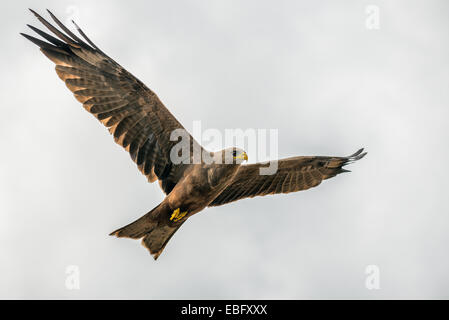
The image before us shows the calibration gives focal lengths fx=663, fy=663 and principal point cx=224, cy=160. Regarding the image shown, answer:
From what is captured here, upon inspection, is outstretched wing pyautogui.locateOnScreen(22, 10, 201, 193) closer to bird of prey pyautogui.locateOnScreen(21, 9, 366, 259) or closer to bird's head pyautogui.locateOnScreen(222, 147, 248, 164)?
bird of prey pyautogui.locateOnScreen(21, 9, 366, 259)

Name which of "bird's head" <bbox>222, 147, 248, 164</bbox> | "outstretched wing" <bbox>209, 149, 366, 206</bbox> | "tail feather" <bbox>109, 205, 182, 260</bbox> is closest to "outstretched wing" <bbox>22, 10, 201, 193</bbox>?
"bird's head" <bbox>222, 147, 248, 164</bbox>

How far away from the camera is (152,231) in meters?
11.3

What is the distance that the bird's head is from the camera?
34.5 ft

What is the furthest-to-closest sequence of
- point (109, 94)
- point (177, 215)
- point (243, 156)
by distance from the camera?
point (109, 94)
point (177, 215)
point (243, 156)

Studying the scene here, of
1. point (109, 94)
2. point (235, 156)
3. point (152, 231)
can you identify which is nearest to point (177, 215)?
point (152, 231)

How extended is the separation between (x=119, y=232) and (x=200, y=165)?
68.2 inches

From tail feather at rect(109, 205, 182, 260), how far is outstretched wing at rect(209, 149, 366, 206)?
1.17m

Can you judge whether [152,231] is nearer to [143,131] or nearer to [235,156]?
[143,131]

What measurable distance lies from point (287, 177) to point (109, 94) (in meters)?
3.63

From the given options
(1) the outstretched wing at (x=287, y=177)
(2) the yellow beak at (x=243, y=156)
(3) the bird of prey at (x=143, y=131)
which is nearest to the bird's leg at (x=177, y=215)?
(3) the bird of prey at (x=143, y=131)

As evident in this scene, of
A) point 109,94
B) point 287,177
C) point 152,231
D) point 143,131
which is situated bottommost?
point 152,231

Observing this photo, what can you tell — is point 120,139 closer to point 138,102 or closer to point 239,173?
point 138,102
